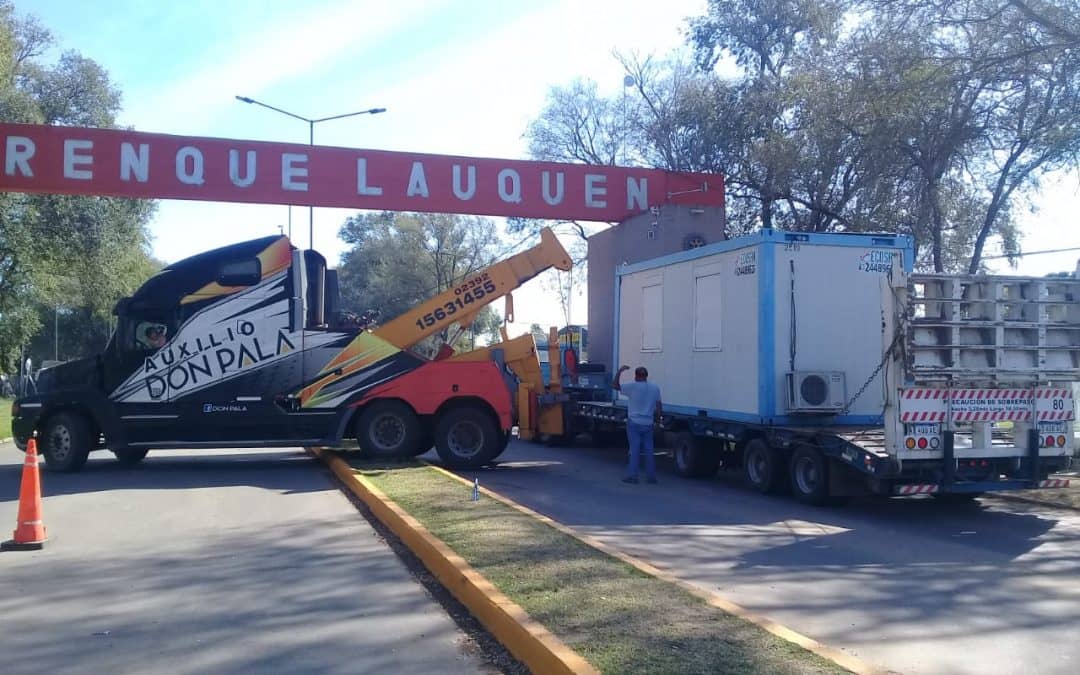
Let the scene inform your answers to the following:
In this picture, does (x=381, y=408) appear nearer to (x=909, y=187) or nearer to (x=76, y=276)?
(x=909, y=187)

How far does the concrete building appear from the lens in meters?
19.2

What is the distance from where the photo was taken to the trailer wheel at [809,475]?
12133 millimetres

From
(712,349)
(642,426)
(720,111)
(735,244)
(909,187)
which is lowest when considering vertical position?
(642,426)

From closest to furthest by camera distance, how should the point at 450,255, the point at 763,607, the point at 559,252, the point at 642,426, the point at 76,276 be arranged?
the point at 763,607 → the point at 642,426 → the point at 559,252 → the point at 76,276 → the point at 450,255

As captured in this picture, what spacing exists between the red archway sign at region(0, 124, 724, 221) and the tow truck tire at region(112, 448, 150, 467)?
422cm

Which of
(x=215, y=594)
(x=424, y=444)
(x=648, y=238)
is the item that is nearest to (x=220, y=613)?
(x=215, y=594)

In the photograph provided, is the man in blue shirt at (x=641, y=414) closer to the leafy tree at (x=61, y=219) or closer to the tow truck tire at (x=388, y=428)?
the tow truck tire at (x=388, y=428)

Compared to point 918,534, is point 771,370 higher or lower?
higher

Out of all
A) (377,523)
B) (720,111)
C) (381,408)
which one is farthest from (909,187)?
(377,523)

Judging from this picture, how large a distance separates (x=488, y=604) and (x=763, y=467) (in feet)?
24.5

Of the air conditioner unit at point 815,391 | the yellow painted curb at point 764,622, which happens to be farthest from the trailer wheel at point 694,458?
the yellow painted curb at point 764,622

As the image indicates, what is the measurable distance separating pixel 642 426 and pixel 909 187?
10.1 meters

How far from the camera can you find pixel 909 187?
21141 millimetres

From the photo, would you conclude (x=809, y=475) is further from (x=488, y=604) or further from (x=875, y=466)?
(x=488, y=604)
